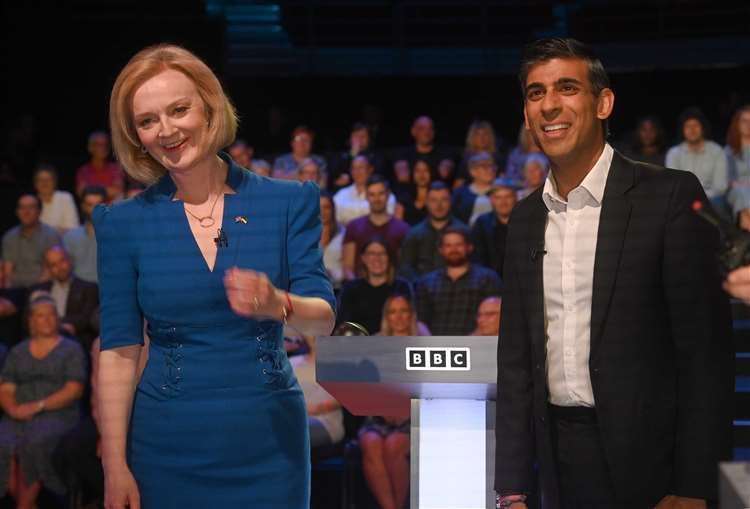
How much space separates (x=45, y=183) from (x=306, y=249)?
15.4ft

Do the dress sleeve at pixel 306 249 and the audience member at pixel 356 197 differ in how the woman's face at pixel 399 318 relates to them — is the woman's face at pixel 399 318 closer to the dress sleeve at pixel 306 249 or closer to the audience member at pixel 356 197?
the audience member at pixel 356 197

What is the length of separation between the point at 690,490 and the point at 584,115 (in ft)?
2.12

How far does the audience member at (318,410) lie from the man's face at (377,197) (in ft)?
4.51

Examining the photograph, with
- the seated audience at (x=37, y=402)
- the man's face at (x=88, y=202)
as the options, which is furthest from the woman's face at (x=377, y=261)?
the man's face at (x=88, y=202)

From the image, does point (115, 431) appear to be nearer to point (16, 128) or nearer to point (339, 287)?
point (339, 287)

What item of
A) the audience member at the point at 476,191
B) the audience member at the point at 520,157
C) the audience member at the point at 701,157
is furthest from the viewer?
the audience member at the point at 520,157

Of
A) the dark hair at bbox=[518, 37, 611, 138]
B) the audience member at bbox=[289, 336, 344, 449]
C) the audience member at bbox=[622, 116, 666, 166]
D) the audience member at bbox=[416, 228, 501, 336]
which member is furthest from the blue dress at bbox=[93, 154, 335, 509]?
the audience member at bbox=[622, 116, 666, 166]

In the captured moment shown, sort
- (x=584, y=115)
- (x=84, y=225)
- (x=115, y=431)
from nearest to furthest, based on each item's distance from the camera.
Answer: (x=115, y=431), (x=584, y=115), (x=84, y=225)

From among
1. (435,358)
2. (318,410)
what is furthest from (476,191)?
(435,358)

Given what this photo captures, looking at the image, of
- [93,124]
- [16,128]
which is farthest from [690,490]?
[93,124]

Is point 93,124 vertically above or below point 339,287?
above

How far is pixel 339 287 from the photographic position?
494 centimetres

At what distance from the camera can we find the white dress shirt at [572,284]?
5.81ft

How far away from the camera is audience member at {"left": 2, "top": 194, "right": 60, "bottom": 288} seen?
5465mm
